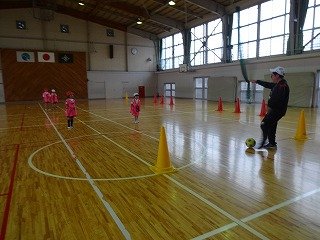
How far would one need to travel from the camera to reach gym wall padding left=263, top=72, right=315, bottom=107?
15719mm

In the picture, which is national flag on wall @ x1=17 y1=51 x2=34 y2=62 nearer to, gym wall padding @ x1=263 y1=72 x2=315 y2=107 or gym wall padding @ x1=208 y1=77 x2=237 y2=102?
gym wall padding @ x1=208 y1=77 x2=237 y2=102

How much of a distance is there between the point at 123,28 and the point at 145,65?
16.4 ft

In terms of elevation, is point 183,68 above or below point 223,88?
above

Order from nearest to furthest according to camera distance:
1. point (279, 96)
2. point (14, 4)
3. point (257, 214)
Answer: point (257, 214) → point (279, 96) → point (14, 4)

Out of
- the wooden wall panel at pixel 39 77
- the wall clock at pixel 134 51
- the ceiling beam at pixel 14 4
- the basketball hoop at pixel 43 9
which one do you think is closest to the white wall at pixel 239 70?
the wall clock at pixel 134 51

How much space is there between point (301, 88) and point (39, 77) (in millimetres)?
23522

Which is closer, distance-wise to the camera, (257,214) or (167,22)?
(257,214)

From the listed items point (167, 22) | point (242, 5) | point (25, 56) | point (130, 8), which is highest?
point (130, 8)

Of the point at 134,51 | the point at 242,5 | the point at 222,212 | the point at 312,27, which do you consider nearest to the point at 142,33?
the point at 134,51

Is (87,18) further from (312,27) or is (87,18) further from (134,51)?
(312,27)

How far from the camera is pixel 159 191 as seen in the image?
12.2 feet

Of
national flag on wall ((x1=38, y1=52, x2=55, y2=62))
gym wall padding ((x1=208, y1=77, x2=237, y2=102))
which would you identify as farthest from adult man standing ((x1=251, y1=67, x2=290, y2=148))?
national flag on wall ((x1=38, y1=52, x2=55, y2=62))

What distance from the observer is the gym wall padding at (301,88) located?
15.7m

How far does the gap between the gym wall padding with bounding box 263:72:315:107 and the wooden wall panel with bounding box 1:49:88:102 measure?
2072 cm
